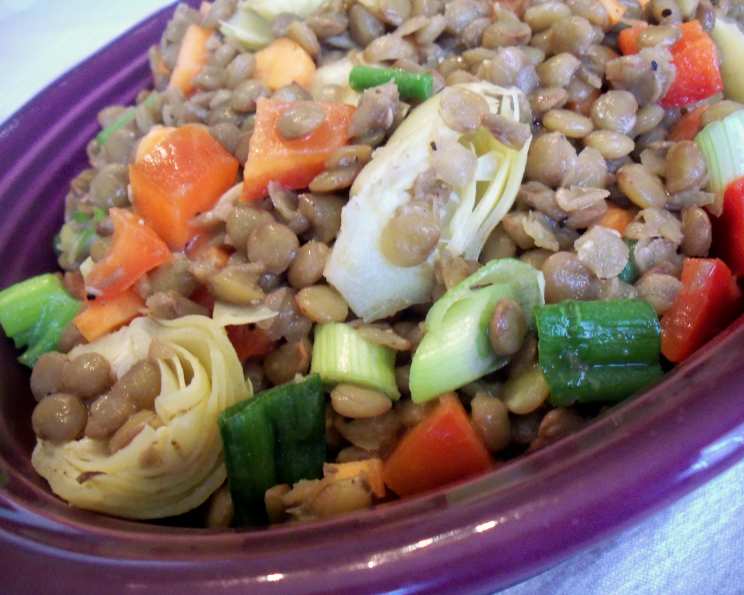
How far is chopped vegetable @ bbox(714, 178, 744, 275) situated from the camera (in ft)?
5.84

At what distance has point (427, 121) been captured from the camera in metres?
1.85

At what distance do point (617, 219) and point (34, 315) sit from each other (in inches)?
65.6

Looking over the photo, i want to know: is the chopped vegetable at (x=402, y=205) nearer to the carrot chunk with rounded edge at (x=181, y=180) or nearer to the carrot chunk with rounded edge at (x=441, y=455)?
the carrot chunk with rounded edge at (x=441, y=455)

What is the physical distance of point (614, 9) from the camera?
2.24 m

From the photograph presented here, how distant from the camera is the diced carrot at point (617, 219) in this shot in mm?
1841

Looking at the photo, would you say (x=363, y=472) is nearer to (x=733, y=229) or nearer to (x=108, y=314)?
(x=108, y=314)

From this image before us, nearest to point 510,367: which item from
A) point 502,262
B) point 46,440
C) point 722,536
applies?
point 502,262

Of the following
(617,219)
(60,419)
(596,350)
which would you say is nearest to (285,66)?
(617,219)

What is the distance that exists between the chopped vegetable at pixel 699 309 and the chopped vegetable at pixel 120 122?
6.06ft

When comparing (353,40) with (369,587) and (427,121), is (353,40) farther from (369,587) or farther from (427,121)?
(369,587)

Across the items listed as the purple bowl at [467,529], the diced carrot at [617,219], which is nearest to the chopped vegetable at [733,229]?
the diced carrot at [617,219]

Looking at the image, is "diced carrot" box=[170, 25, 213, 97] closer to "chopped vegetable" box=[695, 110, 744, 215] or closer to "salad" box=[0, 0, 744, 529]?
"salad" box=[0, 0, 744, 529]

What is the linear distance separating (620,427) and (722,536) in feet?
1.74

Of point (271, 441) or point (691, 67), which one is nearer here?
point (271, 441)
